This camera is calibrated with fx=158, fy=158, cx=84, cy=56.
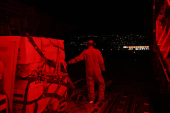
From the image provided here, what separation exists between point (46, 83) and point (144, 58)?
18.3 metres

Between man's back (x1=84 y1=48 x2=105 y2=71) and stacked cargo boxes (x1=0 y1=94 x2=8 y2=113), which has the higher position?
man's back (x1=84 y1=48 x2=105 y2=71)

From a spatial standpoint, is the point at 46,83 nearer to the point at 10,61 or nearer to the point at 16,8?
the point at 10,61

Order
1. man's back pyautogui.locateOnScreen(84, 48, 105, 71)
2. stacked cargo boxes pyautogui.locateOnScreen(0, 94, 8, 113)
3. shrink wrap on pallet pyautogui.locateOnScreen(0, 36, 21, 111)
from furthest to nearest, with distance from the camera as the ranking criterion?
man's back pyautogui.locateOnScreen(84, 48, 105, 71), shrink wrap on pallet pyautogui.locateOnScreen(0, 36, 21, 111), stacked cargo boxes pyautogui.locateOnScreen(0, 94, 8, 113)

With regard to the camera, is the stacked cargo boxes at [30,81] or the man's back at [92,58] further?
the man's back at [92,58]

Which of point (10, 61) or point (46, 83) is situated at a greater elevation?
point (10, 61)

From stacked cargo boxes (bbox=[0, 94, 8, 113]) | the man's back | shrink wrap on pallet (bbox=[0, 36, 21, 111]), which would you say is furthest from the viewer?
the man's back

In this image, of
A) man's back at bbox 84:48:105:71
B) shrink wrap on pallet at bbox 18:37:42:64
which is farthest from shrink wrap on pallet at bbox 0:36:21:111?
man's back at bbox 84:48:105:71

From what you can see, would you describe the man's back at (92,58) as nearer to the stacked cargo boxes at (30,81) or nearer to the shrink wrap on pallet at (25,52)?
the stacked cargo boxes at (30,81)

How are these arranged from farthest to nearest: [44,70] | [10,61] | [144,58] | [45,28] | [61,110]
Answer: [144,58], [45,28], [61,110], [44,70], [10,61]

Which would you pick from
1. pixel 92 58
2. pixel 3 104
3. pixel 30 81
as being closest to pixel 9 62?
pixel 30 81

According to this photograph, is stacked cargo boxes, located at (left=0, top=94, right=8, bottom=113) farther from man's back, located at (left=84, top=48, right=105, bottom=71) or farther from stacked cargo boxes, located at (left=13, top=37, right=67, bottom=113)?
man's back, located at (left=84, top=48, right=105, bottom=71)

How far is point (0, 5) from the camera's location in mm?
5254

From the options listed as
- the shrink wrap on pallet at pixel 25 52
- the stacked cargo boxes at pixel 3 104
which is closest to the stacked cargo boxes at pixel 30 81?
Result: the shrink wrap on pallet at pixel 25 52

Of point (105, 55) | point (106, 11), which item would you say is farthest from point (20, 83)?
point (105, 55)
